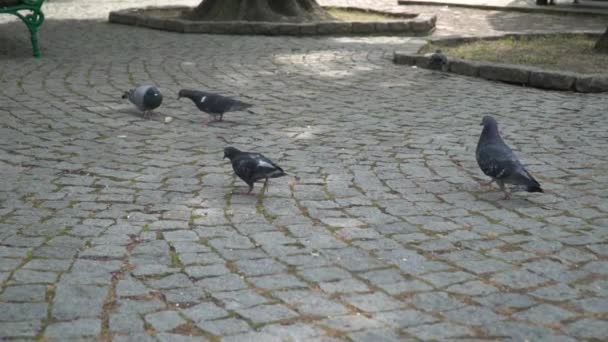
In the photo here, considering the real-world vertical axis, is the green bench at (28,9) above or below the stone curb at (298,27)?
above

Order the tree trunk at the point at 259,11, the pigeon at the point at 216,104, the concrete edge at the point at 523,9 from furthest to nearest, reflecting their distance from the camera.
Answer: the concrete edge at the point at 523,9
the tree trunk at the point at 259,11
the pigeon at the point at 216,104

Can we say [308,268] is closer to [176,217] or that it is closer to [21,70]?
[176,217]

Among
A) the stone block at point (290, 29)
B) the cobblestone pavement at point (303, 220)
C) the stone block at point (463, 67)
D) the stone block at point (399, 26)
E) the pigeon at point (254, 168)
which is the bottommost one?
the cobblestone pavement at point (303, 220)

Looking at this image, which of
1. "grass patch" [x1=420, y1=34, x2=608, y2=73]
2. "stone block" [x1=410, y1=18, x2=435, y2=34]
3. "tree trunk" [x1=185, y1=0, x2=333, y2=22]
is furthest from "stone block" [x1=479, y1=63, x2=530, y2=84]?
"tree trunk" [x1=185, y1=0, x2=333, y2=22]

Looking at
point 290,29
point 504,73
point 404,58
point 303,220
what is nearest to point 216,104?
point 303,220

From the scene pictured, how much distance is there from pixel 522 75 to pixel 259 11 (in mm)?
5829

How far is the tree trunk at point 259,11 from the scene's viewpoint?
14.4 meters

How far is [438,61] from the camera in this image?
10672 mm

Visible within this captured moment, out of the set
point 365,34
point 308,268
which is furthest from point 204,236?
point 365,34

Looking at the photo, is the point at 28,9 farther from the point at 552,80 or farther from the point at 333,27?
the point at 552,80

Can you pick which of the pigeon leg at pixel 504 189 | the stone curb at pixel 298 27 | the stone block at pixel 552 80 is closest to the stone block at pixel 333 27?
the stone curb at pixel 298 27

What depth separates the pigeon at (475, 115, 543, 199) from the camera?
5434 mm

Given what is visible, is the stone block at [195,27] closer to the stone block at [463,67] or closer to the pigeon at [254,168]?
the stone block at [463,67]

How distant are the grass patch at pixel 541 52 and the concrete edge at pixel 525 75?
23.5 inches
